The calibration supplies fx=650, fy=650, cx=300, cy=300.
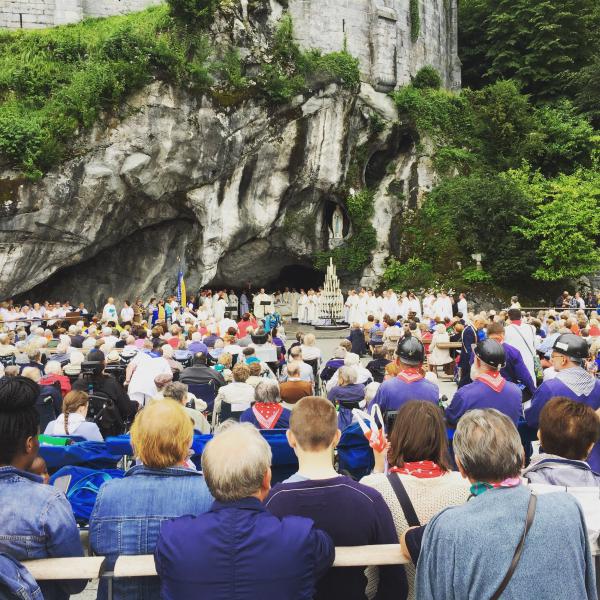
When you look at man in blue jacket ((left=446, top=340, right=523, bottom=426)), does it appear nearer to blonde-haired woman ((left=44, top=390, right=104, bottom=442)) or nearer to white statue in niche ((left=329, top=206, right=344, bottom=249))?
blonde-haired woman ((left=44, top=390, right=104, bottom=442))

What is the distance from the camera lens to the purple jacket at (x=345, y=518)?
286 cm

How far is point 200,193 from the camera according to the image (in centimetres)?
2581

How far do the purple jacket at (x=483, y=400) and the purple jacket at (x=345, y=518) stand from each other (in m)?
2.43

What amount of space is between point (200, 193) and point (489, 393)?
71.7ft

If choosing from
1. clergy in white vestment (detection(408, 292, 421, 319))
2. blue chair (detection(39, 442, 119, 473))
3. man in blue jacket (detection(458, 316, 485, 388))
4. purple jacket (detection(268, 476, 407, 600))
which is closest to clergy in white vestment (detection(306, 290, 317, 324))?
clergy in white vestment (detection(408, 292, 421, 319))

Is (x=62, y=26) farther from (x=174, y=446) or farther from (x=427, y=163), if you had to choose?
(x=174, y=446)

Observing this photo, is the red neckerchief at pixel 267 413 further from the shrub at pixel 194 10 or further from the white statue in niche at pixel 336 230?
the white statue in niche at pixel 336 230

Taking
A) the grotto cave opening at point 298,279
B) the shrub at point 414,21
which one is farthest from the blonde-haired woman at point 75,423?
the shrub at point 414,21

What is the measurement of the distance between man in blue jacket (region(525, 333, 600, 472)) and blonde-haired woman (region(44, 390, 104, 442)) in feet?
12.1

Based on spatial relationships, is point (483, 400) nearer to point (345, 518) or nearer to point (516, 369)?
point (516, 369)

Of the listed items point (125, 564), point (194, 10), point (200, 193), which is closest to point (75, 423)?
point (125, 564)

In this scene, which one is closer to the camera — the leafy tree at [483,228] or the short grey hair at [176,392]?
the short grey hair at [176,392]

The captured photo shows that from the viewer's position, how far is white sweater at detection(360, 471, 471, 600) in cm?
304

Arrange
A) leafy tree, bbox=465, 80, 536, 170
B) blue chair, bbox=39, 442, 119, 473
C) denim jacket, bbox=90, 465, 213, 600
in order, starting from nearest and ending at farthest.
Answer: denim jacket, bbox=90, 465, 213, 600
blue chair, bbox=39, 442, 119, 473
leafy tree, bbox=465, 80, 536, 170
